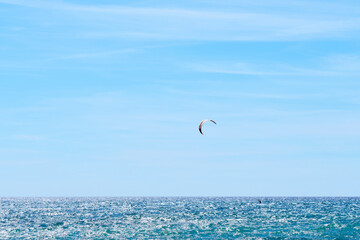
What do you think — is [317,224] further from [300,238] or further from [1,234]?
[1,234]

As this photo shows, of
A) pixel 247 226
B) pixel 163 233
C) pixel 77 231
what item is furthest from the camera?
pixel 247 226

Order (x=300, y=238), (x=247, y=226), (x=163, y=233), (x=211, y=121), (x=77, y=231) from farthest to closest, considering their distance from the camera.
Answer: (x=247, y=226)
(x=77, y=231)
(x=163, y=233)
(x=300, y=238)
(x=211, y=121)

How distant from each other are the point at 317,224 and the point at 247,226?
27.6ft

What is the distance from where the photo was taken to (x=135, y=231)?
51.7m

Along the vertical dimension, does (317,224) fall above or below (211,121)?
below

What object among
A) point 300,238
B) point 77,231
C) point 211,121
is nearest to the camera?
point 211,121

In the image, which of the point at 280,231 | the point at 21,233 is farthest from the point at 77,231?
the point at 280,231

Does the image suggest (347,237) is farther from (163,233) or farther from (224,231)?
(163,233)

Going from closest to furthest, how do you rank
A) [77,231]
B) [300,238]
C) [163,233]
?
[300,238] < [163,233] < [77,231]

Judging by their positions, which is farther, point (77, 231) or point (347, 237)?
point (77, 231)

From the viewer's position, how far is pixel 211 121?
40.0 metres

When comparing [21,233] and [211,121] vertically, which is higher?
[211,121]

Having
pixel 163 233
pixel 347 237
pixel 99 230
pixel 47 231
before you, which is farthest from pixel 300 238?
pixel 47 231

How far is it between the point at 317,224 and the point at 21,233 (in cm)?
3155
